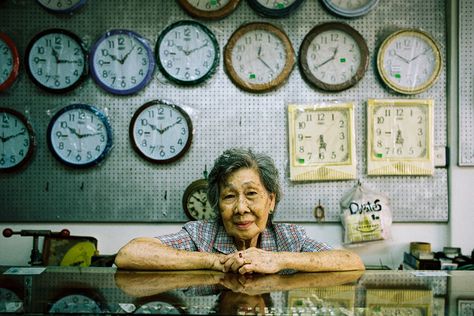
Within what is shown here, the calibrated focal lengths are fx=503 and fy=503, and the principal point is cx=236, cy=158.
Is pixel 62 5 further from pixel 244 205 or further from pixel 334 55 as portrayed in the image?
pixel 244 205

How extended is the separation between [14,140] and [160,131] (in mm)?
1023

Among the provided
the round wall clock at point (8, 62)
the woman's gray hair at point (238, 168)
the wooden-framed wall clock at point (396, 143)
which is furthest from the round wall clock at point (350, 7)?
the round wall clock at point (8, 62)

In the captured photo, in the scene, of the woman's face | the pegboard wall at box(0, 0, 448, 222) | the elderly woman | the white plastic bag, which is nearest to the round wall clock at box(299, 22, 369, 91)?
the pegboard wall at box(0, 0, 448, 222)

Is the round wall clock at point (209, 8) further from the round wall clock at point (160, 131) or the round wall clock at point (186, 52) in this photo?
the round wall clock at point (160, 131)

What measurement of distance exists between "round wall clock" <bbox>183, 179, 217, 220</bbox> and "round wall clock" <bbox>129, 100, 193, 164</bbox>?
9.4 inches

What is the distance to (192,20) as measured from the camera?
3484 millimetres

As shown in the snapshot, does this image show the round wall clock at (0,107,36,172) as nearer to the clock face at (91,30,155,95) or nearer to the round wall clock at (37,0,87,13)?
the clock face at (91,30,155,95)

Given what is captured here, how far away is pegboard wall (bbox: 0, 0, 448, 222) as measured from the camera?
3.48 m

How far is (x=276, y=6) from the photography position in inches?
135

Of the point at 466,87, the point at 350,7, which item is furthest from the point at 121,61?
the point at 466,87

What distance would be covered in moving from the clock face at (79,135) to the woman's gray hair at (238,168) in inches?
48.6

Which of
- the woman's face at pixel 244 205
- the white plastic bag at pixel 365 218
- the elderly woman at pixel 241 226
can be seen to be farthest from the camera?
the white plastic bag at pixel 365 218

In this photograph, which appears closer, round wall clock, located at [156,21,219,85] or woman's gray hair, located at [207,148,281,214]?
woman's gray hair, located at [207,148,281,214]

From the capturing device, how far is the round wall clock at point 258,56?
11.3 ft
